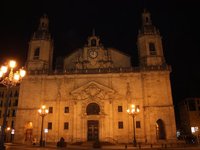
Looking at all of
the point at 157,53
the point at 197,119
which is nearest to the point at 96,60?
the point at 157,53

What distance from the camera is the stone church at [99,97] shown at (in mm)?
36438

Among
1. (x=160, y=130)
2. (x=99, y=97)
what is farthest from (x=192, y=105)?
(x=99, y=97)

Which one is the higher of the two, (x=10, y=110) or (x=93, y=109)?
(x=10, y=110)

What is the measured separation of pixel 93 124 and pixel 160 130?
1175 centimetres

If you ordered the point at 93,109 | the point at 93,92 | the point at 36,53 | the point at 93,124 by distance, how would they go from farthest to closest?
1. the point at 36,53
2. the point at 93,92
3. the point at 93,109
4. the point at 93,124

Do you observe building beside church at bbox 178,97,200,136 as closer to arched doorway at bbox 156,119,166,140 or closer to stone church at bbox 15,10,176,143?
arched doorway at bbox 156,119,166,140

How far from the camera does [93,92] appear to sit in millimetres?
A: 38750

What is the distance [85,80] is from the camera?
39844 mm

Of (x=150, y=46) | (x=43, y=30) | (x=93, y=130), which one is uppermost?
(x=43, y=30)

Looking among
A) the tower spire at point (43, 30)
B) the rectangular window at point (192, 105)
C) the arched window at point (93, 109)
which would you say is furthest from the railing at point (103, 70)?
the rectangular window at point (192, 105)

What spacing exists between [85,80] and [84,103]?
4335 mm

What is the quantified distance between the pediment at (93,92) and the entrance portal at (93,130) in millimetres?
4273

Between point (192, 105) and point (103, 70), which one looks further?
point (192, 105)

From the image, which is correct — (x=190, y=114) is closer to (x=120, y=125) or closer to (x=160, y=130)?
(x=160, y=130)
